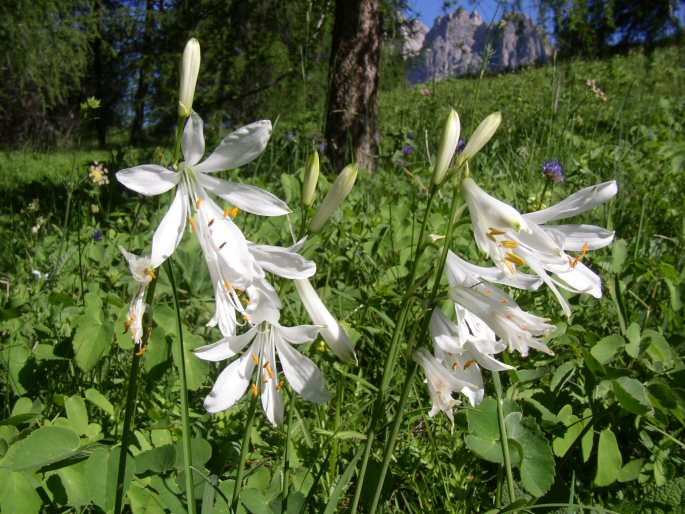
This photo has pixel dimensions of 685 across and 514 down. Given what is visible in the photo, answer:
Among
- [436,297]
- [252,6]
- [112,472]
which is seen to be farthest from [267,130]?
[252,6]

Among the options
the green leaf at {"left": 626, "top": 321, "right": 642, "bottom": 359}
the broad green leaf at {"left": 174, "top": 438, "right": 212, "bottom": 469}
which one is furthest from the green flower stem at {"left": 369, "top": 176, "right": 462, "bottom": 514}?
the green leaf at {"left": 626, "top": 321, "right": 642, "bottom": 359}

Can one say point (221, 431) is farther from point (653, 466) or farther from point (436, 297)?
point (653, 466)

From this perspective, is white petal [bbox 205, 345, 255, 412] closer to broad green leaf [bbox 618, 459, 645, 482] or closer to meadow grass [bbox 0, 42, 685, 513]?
meadow grass [bbox 0, 42, 685, 513]

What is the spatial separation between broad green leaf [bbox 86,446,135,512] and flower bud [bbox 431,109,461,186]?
914mm

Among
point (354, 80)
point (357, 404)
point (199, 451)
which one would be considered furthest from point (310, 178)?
point (354, 80)

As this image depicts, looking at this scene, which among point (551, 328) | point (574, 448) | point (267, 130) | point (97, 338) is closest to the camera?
point (551, 328)

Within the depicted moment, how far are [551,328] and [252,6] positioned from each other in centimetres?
686

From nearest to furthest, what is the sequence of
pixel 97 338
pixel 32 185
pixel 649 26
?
pixel 97 338
pixel 32 185
pixel 649 26

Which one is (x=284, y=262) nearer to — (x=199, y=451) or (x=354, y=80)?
(x=199, y=451)

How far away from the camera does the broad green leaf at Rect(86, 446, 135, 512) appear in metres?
1.18

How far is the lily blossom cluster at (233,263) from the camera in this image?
1.11m

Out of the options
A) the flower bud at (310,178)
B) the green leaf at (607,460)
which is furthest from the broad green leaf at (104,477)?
the green leaf at (607,460)

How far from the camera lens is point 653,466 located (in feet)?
5.39

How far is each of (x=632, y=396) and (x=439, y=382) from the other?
A: 0.70 meters
